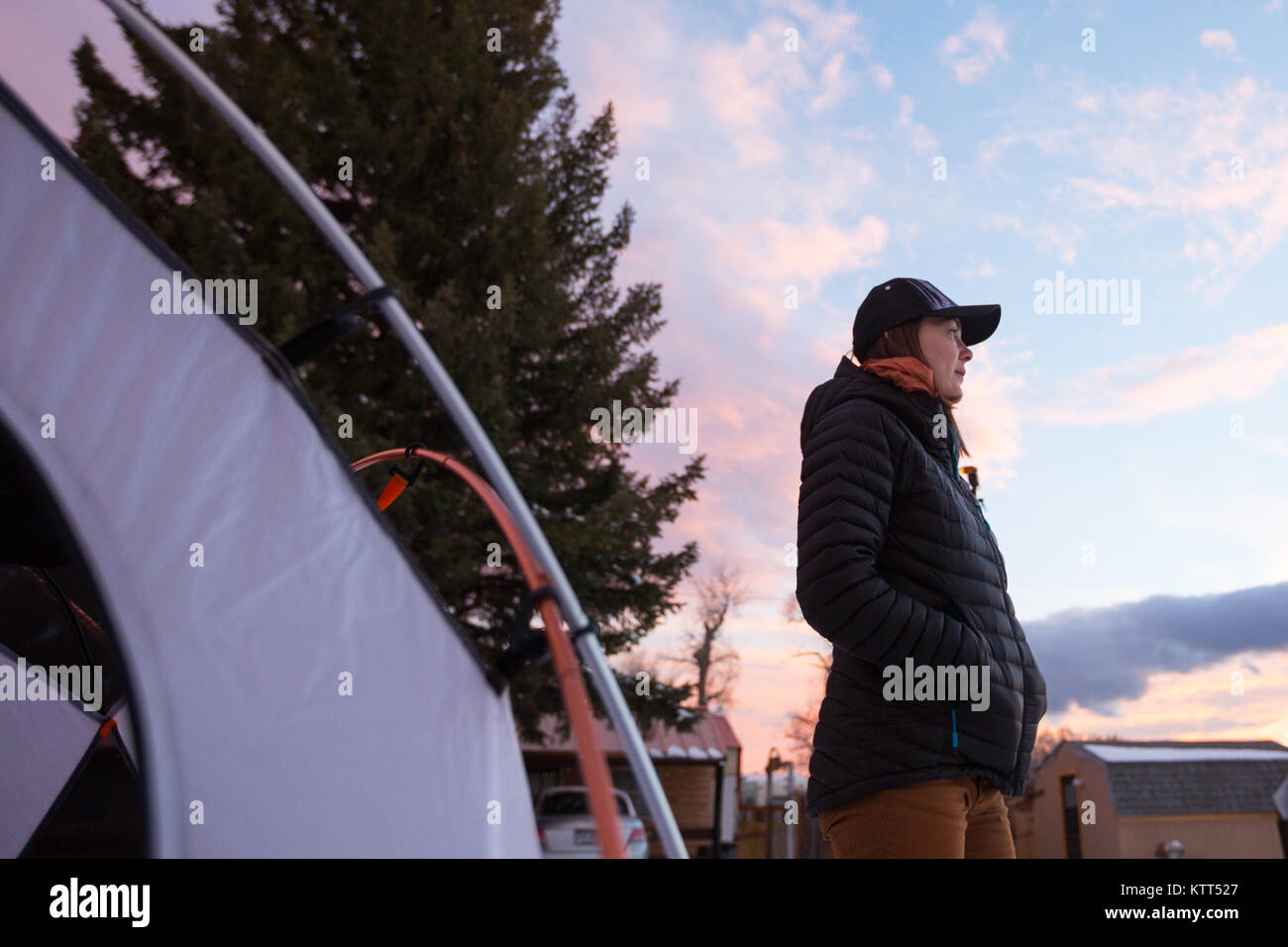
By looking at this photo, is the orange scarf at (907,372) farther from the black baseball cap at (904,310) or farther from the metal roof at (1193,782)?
the metal roof at (1193,782)

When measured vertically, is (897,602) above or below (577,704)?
above

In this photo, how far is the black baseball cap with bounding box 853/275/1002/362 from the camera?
2.11m

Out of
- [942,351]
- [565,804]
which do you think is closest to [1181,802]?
[565,804]

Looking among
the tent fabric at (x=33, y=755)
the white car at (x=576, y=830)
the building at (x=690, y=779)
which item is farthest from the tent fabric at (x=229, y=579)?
the building at (x=690, y=779)

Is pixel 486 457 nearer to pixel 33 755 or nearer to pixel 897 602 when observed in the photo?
pixel 897 602

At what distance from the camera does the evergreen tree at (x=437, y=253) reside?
27.6 feet

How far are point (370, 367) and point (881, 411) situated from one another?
772cm

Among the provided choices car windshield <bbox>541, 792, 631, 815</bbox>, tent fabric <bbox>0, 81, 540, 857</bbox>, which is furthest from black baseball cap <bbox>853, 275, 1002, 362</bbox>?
car windshield <bbox>541, 792, 631, 815</bbox>

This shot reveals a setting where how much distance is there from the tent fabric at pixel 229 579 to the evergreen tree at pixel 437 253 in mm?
6405

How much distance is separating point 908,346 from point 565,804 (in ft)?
36.8

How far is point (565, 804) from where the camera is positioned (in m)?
12.1
